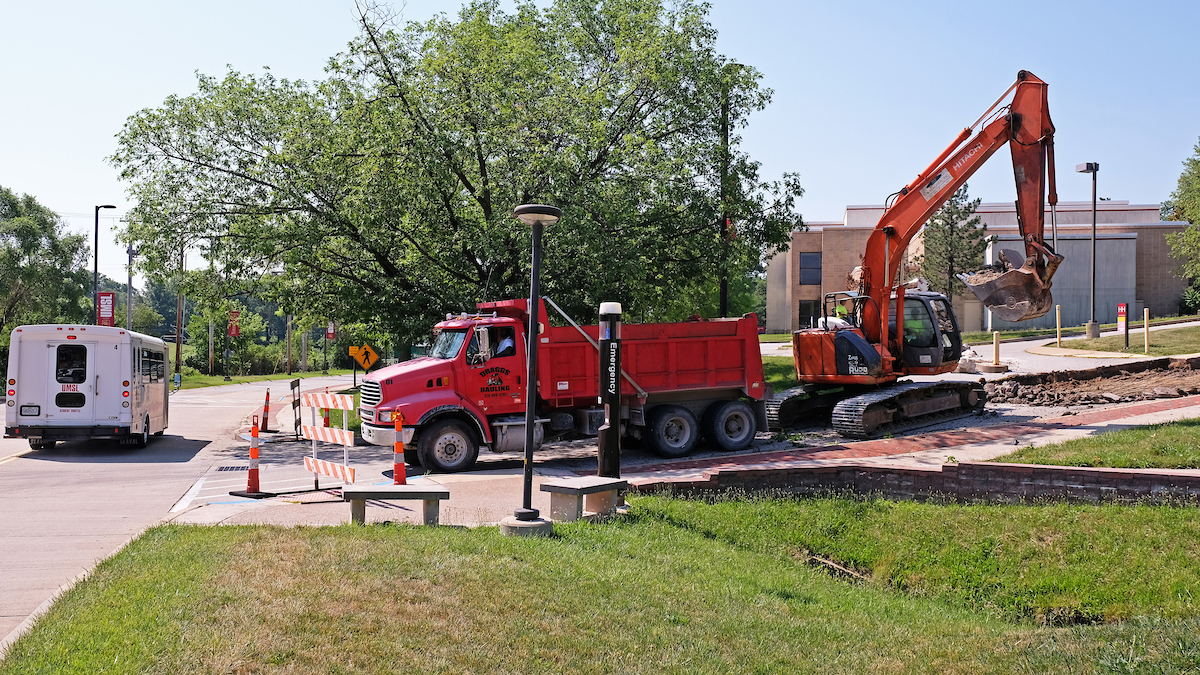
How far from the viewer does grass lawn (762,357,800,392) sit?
25.4 meters

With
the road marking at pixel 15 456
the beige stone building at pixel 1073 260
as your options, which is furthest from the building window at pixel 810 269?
the road marking at pixel 15 456

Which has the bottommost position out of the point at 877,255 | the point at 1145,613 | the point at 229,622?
the point at 1145,613

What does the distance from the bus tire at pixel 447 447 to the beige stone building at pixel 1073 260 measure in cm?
3819

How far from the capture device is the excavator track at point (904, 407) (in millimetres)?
17688

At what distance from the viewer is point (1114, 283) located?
52.1 metres

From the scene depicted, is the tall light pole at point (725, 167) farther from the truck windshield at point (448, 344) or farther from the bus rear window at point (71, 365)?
the bus rear window at point (71, 365)

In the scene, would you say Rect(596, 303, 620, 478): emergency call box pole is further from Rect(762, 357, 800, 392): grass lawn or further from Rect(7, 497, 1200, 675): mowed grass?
Rect(762, 357, 800, 392): grass lawn

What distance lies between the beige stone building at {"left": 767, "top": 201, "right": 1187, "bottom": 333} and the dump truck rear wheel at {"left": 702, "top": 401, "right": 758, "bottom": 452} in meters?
34.3

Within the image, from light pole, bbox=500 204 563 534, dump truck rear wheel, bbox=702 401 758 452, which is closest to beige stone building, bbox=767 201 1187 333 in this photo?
dump truck rear wheel, bbox=702 401 758 452

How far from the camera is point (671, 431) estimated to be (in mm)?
17078

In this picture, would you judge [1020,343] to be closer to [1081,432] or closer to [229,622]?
[1081,432]

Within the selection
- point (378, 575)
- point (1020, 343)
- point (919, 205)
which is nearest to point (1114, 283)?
point (1020, 343)

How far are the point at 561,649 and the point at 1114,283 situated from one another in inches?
2164

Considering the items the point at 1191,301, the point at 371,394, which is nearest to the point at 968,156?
the point at 371,394
